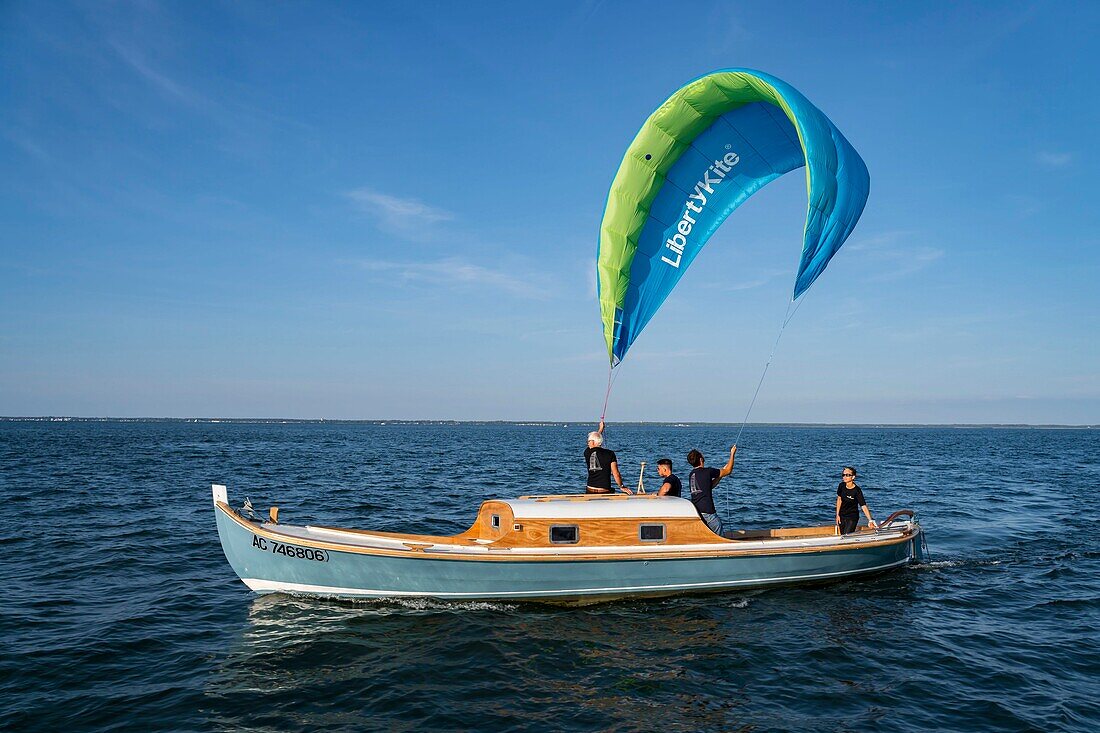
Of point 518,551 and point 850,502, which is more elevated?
point 850,502

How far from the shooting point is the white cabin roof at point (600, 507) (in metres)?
13.0

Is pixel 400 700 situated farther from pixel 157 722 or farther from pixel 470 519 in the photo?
pixel 470 519

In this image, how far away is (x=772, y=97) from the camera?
1477 cm

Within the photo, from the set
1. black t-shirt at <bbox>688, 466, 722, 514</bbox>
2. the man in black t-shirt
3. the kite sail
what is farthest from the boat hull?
the kite sail

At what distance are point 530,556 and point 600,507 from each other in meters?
1.65

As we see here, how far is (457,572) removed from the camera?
12.6 metres

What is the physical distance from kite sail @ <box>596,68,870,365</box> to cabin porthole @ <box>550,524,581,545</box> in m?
5.62

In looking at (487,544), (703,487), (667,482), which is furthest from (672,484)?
(487,544)

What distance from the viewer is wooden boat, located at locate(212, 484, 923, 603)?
12.6 meters

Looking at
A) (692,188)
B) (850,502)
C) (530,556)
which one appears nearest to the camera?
(530,556)

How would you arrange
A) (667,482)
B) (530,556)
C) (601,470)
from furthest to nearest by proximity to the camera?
(667,482) → (601,470) → (530,556)

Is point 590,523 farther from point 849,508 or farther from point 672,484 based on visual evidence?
point 849,508

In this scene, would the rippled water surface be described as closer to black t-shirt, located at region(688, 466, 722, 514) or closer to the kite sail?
black t-shirt, located at region(688, 466, 722, 514)

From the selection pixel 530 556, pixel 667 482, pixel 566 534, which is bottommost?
pixel 530 556
